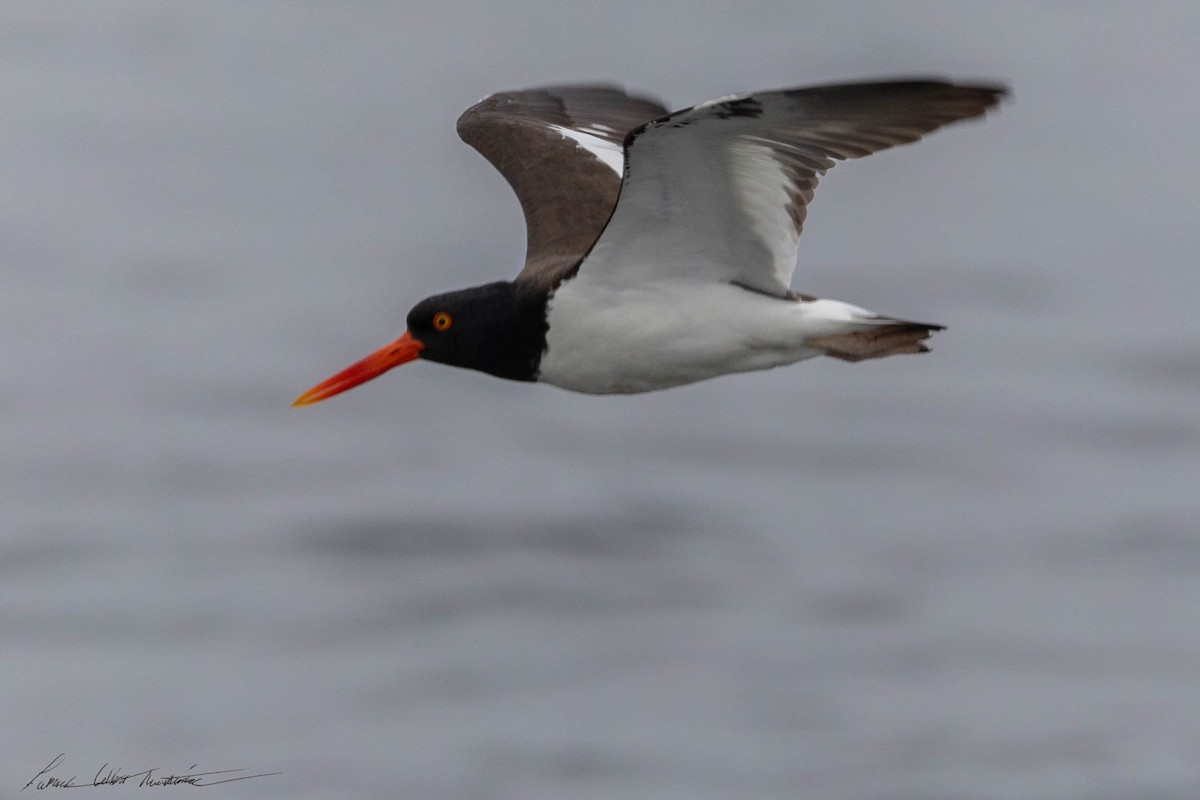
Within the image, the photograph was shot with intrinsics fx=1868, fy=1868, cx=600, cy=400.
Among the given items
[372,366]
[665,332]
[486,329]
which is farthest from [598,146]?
[665,332]

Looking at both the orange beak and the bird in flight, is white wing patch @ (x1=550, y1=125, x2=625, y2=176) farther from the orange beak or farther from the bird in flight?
the orange beak

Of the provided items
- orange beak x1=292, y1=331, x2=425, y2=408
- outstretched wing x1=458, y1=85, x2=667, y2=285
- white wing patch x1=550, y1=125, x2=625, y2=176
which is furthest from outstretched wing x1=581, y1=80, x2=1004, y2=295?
white wing patch x1=550, y1=125, x2=625, y2=176

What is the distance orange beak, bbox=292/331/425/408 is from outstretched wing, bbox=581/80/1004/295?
1109mm

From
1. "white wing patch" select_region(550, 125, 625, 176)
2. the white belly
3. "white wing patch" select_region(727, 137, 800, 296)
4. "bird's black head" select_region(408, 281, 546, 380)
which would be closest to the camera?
"white wing patch" select_region(727, 137, 800, 296)

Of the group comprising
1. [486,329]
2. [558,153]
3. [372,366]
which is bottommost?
[372,366]

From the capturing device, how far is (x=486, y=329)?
7980mm

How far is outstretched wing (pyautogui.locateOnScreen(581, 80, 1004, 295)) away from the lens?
22.3ft

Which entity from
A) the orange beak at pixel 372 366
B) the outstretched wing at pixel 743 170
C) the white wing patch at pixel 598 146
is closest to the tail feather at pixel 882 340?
the outstretched wing at pixel 743 170

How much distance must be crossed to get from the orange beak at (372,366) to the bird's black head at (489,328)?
0.14 meters

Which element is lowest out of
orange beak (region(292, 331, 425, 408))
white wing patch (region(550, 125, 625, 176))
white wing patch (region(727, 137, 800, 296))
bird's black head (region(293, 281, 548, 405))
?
orange beak (region(292, 331, 425, 408))

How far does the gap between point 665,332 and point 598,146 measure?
8.03 ft

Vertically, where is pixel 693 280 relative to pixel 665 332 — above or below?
above

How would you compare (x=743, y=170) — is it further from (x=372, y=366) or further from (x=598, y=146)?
(x=598, y=146)

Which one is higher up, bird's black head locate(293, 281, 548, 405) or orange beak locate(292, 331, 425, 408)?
bird's black head locate(293, 281, 548, 405)
